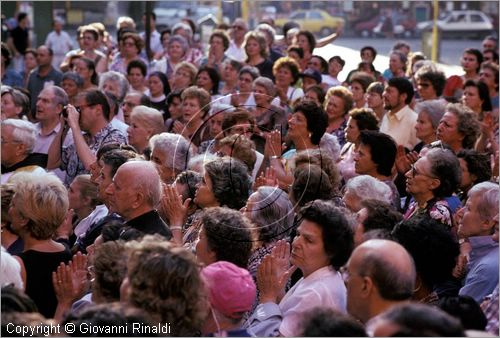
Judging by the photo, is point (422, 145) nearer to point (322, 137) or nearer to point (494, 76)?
Result: point (322, 137)

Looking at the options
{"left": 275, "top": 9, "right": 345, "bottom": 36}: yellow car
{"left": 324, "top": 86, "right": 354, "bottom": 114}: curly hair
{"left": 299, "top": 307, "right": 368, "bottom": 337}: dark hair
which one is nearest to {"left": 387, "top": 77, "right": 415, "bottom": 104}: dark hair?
{"left": 324, "top": 86, "right": 354, "bottom": 114}: curly hair

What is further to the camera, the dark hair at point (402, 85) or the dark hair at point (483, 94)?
the dark hair at point (483, 94)

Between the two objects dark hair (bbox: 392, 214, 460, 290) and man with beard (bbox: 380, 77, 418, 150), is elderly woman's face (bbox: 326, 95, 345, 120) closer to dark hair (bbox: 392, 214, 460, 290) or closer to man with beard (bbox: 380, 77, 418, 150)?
man with beard (bbox: 380, 77, 418, 150)

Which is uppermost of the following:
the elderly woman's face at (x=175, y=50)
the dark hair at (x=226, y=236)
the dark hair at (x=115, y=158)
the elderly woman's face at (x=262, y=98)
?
the dark hair at (x=226, y=236)

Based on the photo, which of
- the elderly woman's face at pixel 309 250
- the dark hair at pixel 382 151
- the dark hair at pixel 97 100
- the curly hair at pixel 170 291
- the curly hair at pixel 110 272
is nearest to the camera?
the curly hair at pixel 170 291

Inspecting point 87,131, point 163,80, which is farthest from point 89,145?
point 163,80

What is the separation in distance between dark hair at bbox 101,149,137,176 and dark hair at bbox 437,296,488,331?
8.88 ft

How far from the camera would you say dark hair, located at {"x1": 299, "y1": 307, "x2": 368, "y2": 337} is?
3.53 meters

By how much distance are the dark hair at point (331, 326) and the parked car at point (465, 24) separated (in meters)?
24.6

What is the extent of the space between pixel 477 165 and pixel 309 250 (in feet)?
8.41

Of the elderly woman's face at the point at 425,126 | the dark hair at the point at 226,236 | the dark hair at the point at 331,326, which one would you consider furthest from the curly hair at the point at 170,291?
the elderly woman's face at the point at 425,126

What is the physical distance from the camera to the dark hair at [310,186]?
611 centimetres

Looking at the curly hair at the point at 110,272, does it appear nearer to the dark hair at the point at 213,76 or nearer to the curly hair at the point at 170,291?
the curly hair at the point at 170,291

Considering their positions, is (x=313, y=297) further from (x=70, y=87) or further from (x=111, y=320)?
(x=70, y=87)
